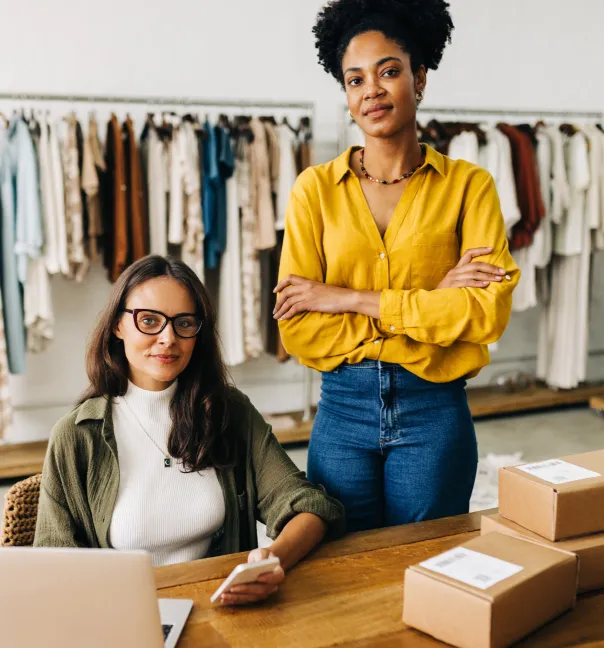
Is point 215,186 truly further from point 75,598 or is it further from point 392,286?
point 75,598

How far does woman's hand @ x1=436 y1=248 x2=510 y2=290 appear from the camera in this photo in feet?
5.53

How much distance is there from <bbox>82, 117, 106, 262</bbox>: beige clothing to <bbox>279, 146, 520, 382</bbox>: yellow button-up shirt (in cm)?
217

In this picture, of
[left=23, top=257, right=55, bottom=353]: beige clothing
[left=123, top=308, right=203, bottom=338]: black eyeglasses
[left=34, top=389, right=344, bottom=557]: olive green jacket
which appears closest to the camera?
[left=34, top=389, right=344, bottom=557]: olive green jacket

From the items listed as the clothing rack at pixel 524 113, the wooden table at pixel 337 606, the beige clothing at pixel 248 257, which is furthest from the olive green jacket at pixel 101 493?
the clothing rack at pixel 524 113

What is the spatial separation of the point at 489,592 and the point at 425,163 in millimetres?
1049

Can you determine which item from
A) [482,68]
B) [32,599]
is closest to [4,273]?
[32,599]

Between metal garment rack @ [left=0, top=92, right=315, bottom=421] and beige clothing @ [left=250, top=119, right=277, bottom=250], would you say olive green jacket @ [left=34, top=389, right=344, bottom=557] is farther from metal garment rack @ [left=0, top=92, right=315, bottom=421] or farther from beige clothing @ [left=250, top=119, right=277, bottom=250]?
metal garment rack @ [left=0, top=92, right=315, bottom=421]

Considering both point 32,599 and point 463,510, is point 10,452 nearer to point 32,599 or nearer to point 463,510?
point 463,510

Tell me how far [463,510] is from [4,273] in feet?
9.19

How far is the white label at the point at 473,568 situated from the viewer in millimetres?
1062

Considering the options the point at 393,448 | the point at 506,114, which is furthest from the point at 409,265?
the point at 506,114

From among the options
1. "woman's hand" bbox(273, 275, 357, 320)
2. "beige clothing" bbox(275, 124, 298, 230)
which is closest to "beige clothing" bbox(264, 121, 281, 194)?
"beige clothing" bbox(275, 124, 298, 230)

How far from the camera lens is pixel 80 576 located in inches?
34.3

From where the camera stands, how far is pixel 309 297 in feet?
5.79
